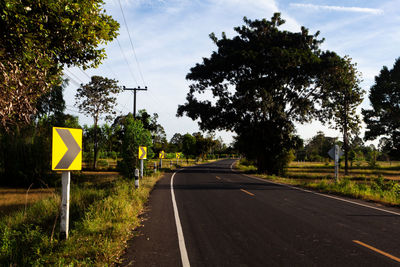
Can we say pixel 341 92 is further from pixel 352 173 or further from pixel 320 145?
pixel 320 145

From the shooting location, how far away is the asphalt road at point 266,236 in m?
4.64

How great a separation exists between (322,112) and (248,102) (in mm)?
9178

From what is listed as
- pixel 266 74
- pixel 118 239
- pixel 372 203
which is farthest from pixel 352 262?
pixel 266 74

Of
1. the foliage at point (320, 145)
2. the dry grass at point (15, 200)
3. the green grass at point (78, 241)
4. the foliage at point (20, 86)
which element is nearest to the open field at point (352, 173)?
the dry grass at point (15, 200)

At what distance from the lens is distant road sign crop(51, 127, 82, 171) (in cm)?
482

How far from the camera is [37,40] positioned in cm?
584

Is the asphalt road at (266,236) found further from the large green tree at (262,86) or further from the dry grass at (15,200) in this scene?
the large green tree at (262,86)

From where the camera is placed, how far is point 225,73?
29.2 m

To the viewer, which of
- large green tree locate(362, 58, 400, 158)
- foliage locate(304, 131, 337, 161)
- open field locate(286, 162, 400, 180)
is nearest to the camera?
open field locate(286, 162, 400, 180)

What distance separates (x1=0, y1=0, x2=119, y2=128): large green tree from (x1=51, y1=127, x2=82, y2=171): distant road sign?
1.49 metres

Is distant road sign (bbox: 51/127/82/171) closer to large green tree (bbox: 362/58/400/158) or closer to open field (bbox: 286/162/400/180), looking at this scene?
open field (bbox: 286/162/400/180)

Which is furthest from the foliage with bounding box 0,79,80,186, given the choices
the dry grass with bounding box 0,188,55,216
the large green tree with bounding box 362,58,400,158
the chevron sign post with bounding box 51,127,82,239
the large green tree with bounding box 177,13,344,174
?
the large green tree with bounding box 362,58,400,158

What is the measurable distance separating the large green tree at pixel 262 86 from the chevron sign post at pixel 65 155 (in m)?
22.5

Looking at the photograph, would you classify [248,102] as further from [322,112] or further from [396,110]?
[396,110]
